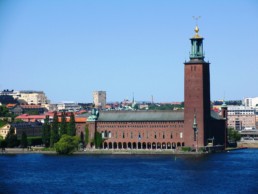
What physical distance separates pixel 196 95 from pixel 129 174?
25385 millimetres

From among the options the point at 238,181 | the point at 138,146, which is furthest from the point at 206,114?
the point at 238,181

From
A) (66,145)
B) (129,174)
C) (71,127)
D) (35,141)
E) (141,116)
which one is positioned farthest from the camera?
(35,141)

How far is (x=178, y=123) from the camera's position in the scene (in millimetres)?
88312

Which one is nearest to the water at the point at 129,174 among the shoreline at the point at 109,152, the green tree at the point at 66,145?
the green tree at the point at 66,145

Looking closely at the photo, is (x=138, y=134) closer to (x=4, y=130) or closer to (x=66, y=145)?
(x=66, y=145)

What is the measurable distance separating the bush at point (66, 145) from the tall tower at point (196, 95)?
1024 cm

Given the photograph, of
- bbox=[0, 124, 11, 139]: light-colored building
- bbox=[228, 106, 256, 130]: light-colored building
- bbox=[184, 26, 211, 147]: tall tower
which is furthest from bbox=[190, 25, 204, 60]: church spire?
bbox=[228, 106, 256, 130]: light-colored building

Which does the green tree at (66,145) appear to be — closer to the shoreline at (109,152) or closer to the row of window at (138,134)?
the shoreline at (109,152)

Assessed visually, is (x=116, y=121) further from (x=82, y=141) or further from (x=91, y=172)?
(x=91, y=172)

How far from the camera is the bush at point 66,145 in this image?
84438 mm

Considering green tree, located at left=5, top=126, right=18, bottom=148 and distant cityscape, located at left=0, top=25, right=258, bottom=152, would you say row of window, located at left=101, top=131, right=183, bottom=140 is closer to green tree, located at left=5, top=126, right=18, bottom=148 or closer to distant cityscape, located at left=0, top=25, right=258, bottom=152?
distant cityscape, located at left=0, top=25, right=258, bottom=152

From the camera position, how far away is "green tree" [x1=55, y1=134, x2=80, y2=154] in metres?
84.4

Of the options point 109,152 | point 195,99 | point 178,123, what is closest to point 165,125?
point 178,123

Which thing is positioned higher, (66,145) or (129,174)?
(66,145)
